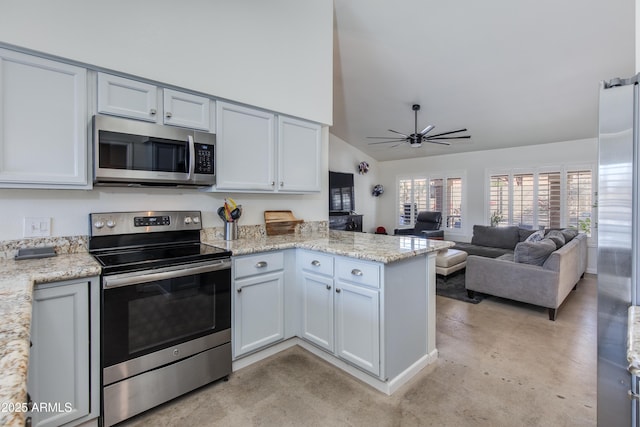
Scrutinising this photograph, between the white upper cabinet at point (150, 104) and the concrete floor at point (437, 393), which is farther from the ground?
the white upper cabinet at point (150, 104)

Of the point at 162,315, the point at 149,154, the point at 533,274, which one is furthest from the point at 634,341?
the point at 533,274

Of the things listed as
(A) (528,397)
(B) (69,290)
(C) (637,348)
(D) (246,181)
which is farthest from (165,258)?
(A) (528,397)

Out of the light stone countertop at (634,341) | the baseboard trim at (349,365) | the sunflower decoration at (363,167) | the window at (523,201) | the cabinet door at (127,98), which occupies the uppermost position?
the sunflower decoration at (363,167)

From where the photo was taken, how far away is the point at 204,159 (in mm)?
2268

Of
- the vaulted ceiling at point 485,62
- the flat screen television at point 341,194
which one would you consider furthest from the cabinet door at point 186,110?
the flat screen television at point 341,194

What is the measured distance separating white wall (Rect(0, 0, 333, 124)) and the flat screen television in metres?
3.96

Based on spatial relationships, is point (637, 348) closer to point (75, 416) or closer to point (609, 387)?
point (609, 387)

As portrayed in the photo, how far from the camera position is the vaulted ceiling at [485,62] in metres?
3.13

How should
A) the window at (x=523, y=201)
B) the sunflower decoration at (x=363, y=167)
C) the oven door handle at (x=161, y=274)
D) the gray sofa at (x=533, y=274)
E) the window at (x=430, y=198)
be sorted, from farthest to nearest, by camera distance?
the sunflower decoration at (x=363, y=167), the window at (x=430, y=198), the window at (x=523, y=201), the gray sofa at (x=533, y=274), the oven door handle at (x=161, y=274)

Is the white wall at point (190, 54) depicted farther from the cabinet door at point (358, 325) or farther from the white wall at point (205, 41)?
the cabinet door at point (358, 325)

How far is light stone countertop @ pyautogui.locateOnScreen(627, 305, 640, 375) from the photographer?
621 millimetres

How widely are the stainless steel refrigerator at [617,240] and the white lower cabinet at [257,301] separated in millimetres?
1894

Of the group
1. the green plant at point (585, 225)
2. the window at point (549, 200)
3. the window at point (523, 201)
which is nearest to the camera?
the green plant at point (585, 225)

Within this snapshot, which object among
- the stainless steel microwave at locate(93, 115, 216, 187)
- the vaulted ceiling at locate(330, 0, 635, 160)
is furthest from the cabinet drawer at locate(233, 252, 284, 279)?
the vaulted ceiling at locate(330, 0, 635, 160)
